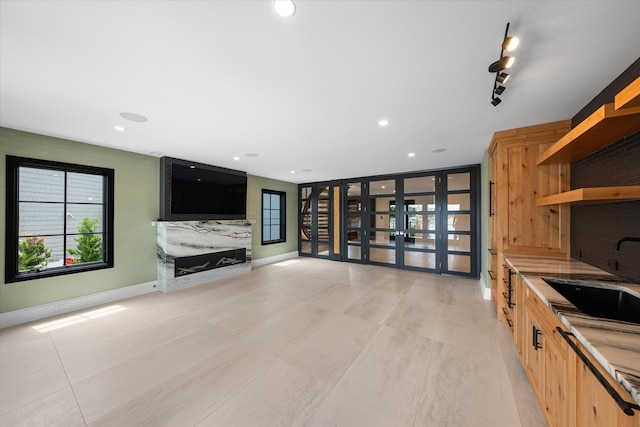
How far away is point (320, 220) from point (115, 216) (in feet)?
16.8

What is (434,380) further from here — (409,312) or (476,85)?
(476,85)

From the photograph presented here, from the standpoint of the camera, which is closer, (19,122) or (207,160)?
(19,122)

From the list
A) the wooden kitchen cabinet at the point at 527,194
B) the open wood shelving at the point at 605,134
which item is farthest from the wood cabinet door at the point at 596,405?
the wooden kitchen cabinet at the point at 527,194

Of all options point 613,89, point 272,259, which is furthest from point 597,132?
point 272,259

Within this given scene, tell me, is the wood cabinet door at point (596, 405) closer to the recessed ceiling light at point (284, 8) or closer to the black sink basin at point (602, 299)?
the black sink basin at point (602, 299)

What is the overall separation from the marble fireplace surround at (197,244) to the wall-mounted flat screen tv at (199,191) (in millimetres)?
218

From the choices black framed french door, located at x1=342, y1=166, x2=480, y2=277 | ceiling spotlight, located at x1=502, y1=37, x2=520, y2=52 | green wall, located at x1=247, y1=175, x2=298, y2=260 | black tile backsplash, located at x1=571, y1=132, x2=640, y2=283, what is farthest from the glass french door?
ceiling spotlight, located at x1=502, y1=37, x2=520, y2=52

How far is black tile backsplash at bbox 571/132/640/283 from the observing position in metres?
1.78

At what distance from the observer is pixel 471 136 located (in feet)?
10.8

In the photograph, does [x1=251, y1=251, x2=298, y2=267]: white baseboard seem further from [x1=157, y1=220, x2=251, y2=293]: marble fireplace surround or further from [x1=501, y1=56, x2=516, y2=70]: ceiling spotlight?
[x1=501, y1=56, x2=516, y2=70]: ceiling spotlight

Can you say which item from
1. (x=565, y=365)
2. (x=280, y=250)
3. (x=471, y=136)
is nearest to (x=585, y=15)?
(x=565, y=365)

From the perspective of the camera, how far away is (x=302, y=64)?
66.4 inches

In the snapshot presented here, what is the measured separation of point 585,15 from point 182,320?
15.1 feet

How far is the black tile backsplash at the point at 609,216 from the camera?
5.82ft
